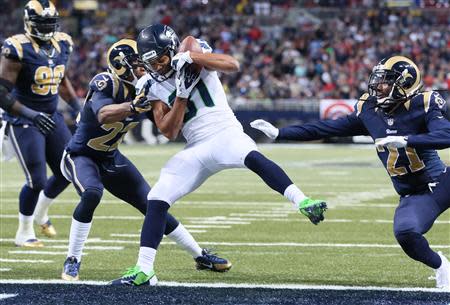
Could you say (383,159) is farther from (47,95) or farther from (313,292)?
(47,95)

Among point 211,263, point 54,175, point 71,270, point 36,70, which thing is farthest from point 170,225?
point 36,70

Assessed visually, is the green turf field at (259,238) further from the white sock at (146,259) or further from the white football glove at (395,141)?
the white football glove at (395,141)

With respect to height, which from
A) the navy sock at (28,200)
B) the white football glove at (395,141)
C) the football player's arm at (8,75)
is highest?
the white football glove at (395,141)

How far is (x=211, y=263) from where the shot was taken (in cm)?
612

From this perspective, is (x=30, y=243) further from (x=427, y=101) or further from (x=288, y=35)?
(x=288, y=35)

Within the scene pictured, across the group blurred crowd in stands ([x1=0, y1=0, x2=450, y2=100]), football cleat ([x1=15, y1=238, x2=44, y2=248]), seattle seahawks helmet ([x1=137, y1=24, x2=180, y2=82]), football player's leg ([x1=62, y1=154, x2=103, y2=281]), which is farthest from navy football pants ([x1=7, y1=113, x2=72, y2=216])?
blurred crowd in stands ([x1=0, y1=0, x2=450, y2=100])

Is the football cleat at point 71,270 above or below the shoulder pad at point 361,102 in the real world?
below

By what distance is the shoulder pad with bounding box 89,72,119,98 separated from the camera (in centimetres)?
595

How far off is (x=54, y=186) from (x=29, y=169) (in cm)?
38

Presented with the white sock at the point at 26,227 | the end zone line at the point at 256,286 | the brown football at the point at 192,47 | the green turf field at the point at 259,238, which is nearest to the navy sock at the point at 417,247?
the end zone line at the point at 256,286

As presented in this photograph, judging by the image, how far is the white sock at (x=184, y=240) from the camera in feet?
19.8

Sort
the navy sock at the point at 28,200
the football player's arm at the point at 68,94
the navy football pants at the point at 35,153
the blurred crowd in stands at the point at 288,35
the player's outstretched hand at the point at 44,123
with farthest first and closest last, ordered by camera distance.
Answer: the blurred crowd in stands at the point at 288,35, the football player's arm at the point at 68,94, the navy sock at the point at 28,200, the navy football pants at the point at 35,153, the player's outstretched hand at the point at 44,123

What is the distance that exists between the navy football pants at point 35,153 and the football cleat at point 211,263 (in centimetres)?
183

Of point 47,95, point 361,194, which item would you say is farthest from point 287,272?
point 361,194
